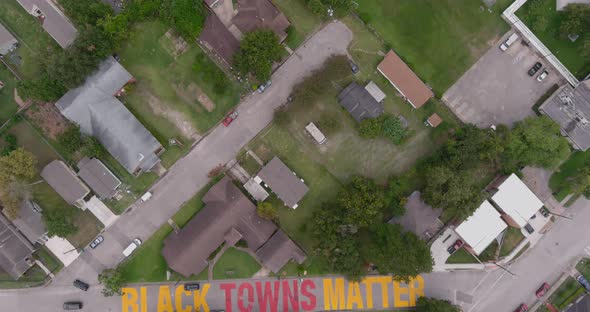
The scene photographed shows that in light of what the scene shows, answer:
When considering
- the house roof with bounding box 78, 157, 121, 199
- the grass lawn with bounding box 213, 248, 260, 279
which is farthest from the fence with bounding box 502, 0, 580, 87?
the house roof with bounding box 78, 157, 121, 199

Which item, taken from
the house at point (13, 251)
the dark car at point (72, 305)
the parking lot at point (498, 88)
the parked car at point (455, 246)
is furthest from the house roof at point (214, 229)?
the parking lot at point (498, 88)

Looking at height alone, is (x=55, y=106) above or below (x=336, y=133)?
above

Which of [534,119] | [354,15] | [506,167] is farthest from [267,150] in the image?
[534,119]

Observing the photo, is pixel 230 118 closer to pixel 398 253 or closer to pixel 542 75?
pixel 398 253

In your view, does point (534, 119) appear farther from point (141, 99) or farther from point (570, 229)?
point (141, 99)

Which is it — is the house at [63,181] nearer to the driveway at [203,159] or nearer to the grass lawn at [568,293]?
the driveway at [203,159]

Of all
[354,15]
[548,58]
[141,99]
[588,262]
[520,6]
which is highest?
[141,99]

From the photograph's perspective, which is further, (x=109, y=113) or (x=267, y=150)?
(x=267, y=150)
